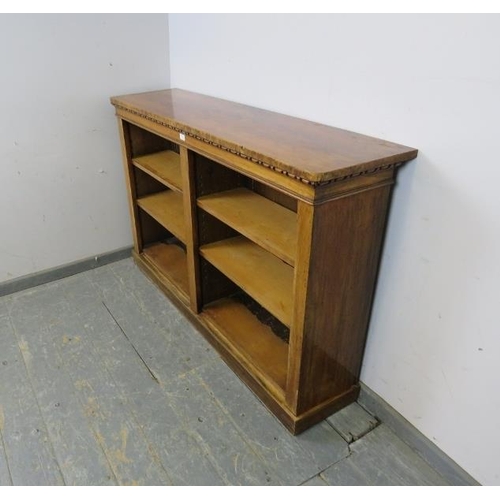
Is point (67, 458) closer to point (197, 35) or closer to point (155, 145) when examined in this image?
point (155, 145)

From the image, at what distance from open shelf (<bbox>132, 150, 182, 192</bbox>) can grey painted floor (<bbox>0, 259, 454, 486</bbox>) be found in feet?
2.17

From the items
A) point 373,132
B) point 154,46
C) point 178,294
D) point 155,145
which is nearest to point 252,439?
point 178,294

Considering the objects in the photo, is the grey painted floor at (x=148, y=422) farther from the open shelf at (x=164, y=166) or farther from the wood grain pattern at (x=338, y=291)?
the open shelf at (x=164, y=166)

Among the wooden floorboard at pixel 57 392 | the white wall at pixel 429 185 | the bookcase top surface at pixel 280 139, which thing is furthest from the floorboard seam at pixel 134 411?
the bookcase top surface at pixel 280 139

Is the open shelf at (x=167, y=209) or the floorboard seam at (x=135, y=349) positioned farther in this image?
the open shelf at (x=167, y=209)

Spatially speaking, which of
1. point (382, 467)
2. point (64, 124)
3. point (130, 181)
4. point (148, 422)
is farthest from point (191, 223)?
point (382, 467)

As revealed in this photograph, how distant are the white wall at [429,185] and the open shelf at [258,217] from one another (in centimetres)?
34

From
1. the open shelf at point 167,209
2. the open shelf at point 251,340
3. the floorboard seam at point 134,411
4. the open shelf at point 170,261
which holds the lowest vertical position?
the floorboard seam at point 134,411

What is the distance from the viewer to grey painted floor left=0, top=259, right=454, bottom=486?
142 cm

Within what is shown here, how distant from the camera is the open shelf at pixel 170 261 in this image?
86.8 inches

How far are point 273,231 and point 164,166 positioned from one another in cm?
90

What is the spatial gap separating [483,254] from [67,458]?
4.77 feet

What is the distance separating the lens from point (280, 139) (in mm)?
1343

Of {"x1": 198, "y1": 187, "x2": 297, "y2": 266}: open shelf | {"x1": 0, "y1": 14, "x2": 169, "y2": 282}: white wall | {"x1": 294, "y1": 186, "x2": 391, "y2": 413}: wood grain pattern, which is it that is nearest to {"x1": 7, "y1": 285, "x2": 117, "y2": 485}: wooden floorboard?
{"x1": 0, "y1": 14, "x2": 169, "y2": 282}: white wall
